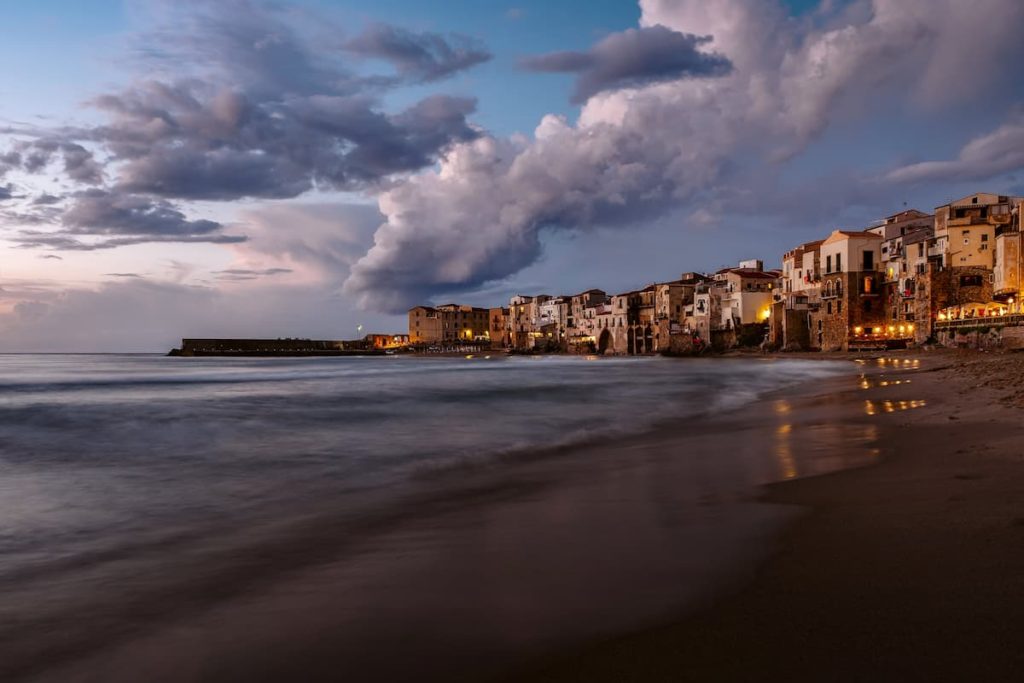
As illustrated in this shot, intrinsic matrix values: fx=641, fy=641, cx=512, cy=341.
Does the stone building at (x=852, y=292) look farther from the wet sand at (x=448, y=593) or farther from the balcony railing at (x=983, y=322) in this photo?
the wet sand at (x=448, y=593)

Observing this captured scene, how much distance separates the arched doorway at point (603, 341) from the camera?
358ft

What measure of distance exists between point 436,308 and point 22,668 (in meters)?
158

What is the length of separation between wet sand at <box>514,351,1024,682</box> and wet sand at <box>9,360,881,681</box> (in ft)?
0.71

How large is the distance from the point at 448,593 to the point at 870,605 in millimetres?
2517

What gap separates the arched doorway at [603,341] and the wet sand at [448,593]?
→ 335ft

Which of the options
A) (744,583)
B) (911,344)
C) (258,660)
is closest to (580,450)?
(744,583)

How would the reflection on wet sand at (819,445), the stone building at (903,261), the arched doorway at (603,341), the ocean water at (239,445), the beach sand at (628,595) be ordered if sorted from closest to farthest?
the beach sand at (628,595) → the ocean water at (239,445) → the reflection on wet sand at (819,445) → the stone building at (903,261) → the arched doorway at (603,341)

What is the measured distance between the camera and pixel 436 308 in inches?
6299

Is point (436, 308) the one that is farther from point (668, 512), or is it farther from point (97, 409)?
point (668, 512)

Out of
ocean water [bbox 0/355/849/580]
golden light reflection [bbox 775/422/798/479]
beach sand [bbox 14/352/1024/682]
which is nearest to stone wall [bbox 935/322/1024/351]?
ocean water [bbox 0/355/849/580]

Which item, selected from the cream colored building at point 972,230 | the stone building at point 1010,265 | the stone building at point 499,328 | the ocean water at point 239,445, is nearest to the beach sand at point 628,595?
the ocean water at point 239,445

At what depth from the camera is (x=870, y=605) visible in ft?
11.2

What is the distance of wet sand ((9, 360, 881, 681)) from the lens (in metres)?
3.46

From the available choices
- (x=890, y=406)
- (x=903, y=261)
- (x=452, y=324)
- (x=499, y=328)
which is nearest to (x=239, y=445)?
(x=890, y=406)
